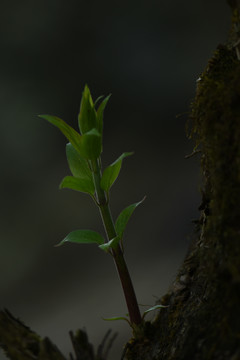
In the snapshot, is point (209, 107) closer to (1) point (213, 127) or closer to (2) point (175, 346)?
(1) point (213, 127)

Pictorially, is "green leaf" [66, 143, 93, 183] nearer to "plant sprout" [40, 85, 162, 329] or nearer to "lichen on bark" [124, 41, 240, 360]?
"plant sprout" [40, 85, 162, 329]

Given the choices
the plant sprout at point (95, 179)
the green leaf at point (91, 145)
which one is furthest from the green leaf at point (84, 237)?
the green leaf at point (91, 145)

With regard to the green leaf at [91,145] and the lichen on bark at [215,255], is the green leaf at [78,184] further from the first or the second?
the lichen on bark at [215,255]

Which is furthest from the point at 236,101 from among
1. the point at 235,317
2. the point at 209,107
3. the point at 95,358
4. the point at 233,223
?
the point at 95,358

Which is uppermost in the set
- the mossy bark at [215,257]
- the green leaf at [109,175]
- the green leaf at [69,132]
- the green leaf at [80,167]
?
the green leaf at [69,132]

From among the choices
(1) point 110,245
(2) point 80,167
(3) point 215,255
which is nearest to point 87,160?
(2) point 80,167

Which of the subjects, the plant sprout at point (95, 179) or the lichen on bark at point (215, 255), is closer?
the lichen on bark at point (215, 255)

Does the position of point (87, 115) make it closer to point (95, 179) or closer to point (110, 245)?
point (95, 179)
